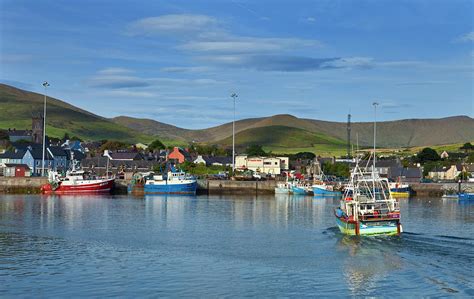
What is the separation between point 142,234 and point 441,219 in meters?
29.7

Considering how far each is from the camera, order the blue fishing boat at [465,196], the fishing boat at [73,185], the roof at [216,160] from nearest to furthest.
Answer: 1. the fishing boat at [73,185]
2. the blue fishing boat at [465,196]
3. the roof at [216,160]

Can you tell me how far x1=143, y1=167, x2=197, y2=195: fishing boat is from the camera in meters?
107

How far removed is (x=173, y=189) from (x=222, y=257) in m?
68.9

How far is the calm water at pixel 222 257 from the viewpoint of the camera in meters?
30.3

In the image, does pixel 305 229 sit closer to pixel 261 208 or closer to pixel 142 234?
pixel 142 234

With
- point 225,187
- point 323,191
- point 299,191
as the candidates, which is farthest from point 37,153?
point 323,191

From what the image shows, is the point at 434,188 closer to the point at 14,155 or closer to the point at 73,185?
the point at 73,185

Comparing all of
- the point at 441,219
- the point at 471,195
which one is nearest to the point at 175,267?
the point at 441,219

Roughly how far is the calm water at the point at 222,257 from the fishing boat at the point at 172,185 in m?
42.9

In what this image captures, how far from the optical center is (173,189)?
107 m

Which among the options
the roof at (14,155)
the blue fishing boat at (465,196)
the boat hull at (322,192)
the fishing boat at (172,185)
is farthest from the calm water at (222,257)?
the roof at (14,155)

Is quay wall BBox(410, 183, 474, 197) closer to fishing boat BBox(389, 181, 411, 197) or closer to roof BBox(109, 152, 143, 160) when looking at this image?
fishing boat BBox(389, 181, 411, 197)

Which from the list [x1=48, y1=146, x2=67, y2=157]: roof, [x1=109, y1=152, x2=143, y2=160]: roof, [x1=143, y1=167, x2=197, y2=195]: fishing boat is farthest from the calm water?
[x1=109, y1=152, x2=143, y2=160]: roof

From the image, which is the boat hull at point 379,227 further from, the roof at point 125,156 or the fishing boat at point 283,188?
the roof at point 125,156
